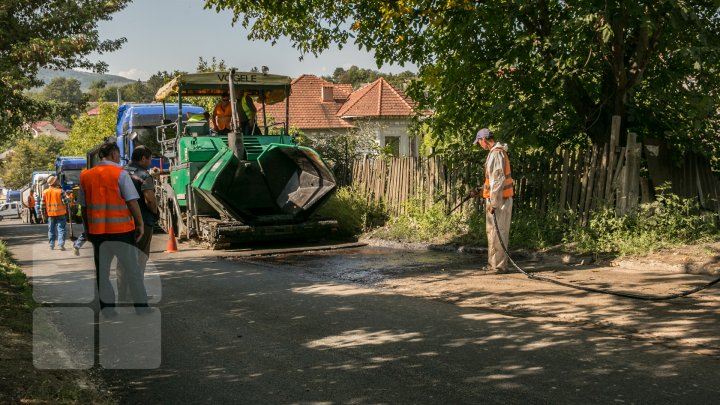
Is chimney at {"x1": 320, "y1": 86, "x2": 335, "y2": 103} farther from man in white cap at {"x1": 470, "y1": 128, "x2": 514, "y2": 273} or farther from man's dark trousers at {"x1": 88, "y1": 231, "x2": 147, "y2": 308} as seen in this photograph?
man's dark trousers at {"x1": 88, "y1": 231, "x2": 147, "y2": 308}

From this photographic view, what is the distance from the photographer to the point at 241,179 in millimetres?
14773

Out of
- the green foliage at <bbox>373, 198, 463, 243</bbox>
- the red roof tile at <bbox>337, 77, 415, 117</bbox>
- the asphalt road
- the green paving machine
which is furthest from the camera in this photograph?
the red roof tile at <bbox>337, 77, 415, 117</bbox>

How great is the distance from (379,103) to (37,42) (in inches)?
1178

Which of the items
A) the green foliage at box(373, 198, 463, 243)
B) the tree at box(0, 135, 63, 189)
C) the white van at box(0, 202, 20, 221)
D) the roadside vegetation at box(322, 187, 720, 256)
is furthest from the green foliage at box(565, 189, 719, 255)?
the tree at box(0, 135, 63, 189)

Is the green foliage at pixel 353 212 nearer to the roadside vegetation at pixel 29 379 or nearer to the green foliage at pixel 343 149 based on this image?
the green foliage at pixel 343 149

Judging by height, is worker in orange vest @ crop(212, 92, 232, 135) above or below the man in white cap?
above

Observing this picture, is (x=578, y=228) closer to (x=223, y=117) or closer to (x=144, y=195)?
(x=144, y=195)

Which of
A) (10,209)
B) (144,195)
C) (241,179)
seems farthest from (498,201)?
(10,209)

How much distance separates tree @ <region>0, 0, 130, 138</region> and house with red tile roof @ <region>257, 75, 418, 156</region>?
67.1 ft

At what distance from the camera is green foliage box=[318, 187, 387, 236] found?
1642 cm

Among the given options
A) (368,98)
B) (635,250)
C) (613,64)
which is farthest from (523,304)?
(368,98)

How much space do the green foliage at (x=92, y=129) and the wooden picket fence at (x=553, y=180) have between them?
29212mm

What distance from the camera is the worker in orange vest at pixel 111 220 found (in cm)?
805

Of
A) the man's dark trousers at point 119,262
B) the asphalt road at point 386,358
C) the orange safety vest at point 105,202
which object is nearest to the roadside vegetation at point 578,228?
the asphalt road at point 386,358
